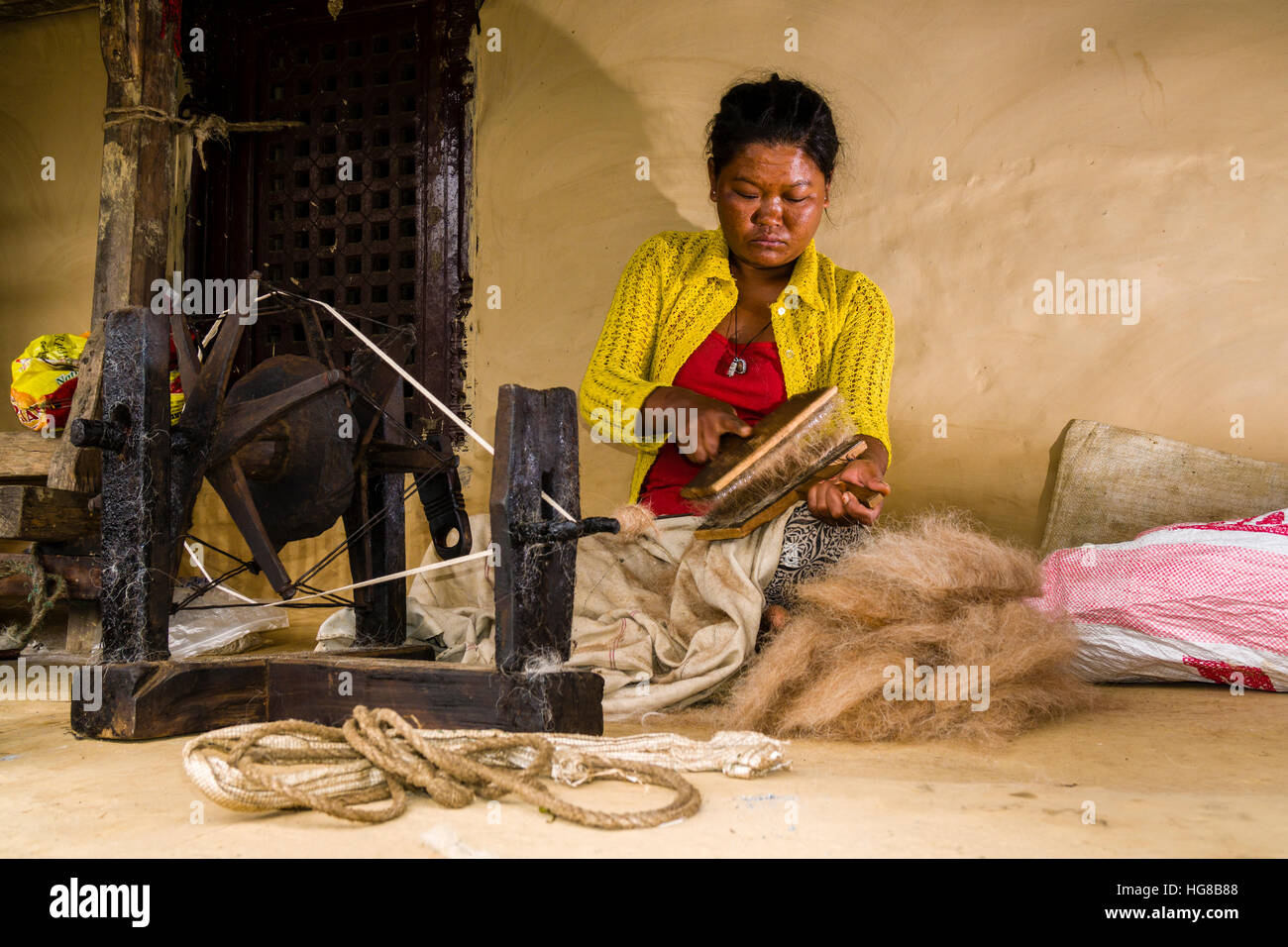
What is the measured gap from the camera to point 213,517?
4.33 metres

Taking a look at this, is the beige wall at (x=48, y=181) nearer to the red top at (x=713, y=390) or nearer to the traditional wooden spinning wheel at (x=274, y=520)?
the traditional wooden spinning wheel at (x=274, y=520)

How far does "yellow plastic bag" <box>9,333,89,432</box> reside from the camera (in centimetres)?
308

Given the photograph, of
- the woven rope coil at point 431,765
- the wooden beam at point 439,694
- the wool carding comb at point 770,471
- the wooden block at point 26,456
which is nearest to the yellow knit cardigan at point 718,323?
the wool carding comb at point 770,471

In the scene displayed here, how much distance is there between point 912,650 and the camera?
193 centimetres

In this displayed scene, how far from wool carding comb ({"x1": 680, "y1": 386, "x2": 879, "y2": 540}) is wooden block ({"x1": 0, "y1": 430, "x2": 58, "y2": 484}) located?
75.2 inches

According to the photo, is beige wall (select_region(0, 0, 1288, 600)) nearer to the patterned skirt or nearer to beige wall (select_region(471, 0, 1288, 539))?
beige wall (select_region(471, 0, 1288, 539))

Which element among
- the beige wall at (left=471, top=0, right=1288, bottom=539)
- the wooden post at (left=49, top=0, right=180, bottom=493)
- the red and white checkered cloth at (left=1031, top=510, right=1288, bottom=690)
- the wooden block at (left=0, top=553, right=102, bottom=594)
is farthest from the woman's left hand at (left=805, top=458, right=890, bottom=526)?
the wooden post at (left=49, top=0, right=180, bottom=493)

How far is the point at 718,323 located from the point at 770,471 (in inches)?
26.2

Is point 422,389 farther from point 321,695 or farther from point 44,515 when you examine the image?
point 44,515

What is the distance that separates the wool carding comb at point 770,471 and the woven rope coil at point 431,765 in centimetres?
78

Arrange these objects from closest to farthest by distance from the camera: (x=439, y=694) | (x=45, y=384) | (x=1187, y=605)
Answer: (x=439, y=694) → (x=1187, y=605) → (x=45, y=384)

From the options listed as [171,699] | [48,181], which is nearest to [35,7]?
[48,181]

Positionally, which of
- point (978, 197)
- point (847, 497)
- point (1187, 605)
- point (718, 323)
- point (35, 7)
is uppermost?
point (35, 7)
